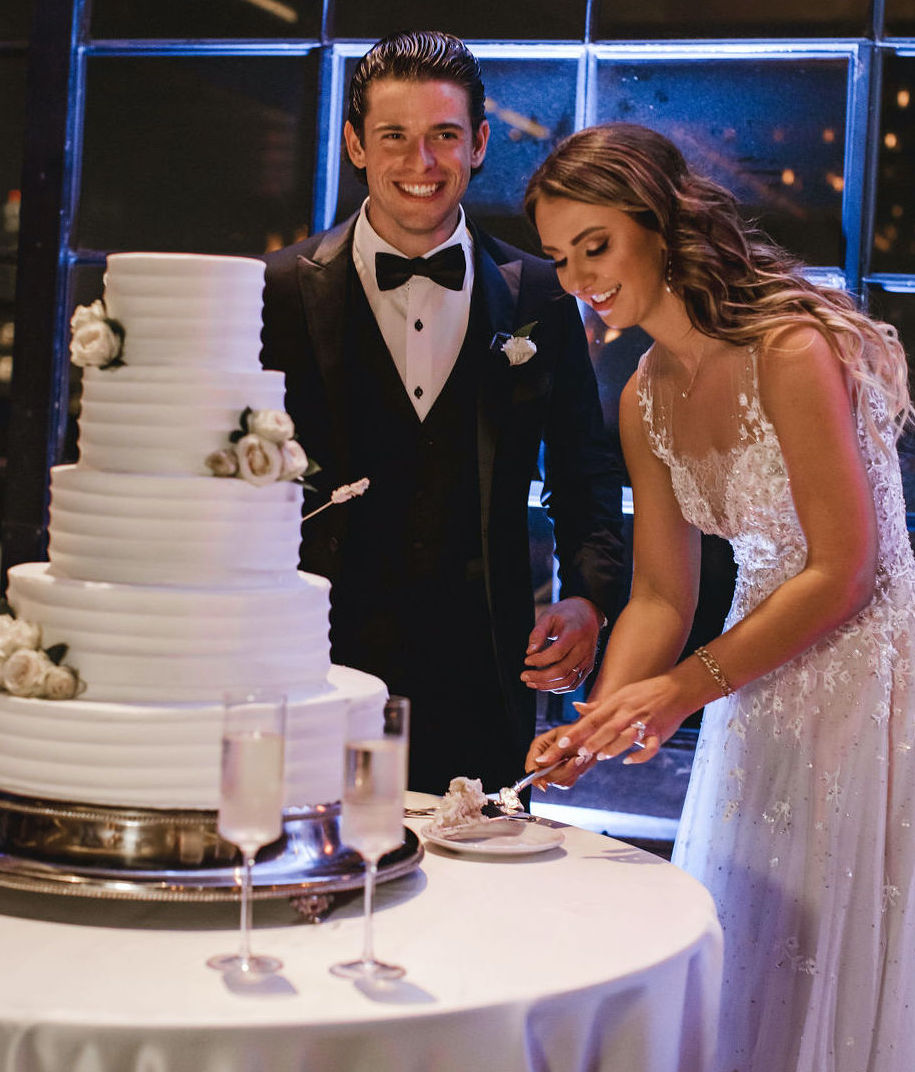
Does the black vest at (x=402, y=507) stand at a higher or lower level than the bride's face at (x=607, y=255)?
lower

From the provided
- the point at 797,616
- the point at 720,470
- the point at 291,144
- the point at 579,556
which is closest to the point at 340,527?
the point at 579,556

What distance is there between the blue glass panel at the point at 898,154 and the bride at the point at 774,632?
5.53 ft

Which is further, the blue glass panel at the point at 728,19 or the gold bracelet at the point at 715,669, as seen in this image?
the blue glass panel at the point at 728,19

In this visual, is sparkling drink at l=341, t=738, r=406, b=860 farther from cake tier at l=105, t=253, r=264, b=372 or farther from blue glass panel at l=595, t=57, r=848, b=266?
blue glass panel at l=595, t=57, r=848, b=266

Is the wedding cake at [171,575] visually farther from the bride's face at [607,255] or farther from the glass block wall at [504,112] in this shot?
the glass block wall at [504,112]

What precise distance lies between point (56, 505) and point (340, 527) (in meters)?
1.21

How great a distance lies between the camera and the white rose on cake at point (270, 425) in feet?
6.44

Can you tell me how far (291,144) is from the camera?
457 centimetres

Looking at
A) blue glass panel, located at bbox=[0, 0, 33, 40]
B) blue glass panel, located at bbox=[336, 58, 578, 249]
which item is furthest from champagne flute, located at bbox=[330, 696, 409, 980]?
blue glass panel, located at bbox=[0, 0, 33, 40]

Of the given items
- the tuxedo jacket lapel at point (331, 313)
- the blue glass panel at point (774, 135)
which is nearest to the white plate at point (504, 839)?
the tuxedo jacket lapel at point (331, 313)

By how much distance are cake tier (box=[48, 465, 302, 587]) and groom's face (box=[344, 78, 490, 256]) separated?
4.94 ft

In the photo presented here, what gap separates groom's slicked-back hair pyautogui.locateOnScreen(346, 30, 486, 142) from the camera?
3.25m

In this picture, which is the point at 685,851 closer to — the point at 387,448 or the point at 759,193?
the point at 387,448

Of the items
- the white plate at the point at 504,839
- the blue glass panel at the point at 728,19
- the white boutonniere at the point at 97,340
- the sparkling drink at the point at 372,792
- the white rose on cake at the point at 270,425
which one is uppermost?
the blue glass panel at the point at 728,19
